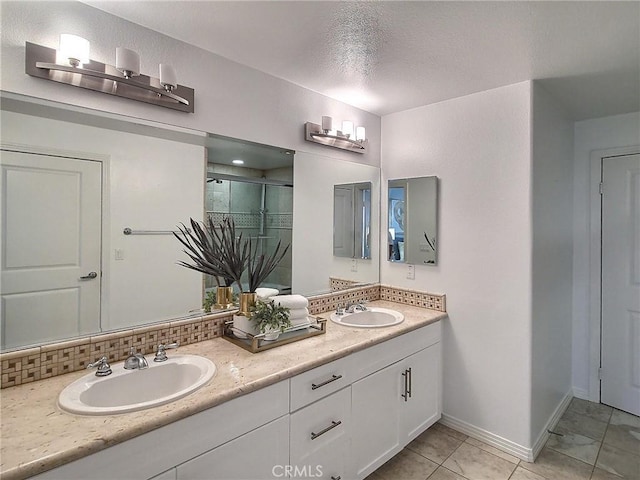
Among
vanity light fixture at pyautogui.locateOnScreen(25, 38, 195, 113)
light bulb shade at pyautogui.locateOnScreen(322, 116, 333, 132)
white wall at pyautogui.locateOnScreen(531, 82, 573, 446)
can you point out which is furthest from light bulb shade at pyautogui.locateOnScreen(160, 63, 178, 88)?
white wall at pyautogui.locateOnScreen(531, 82, 573, 446)

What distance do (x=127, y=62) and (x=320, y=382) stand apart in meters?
1.61

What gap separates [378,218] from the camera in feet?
9.43

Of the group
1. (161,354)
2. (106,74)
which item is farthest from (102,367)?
(106,74)

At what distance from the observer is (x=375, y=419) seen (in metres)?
1.87

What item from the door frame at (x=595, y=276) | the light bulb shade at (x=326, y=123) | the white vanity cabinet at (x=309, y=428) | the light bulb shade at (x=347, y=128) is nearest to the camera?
the white vanity cabinet at (x=309, y=428)

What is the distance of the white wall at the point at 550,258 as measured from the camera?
2.15 m

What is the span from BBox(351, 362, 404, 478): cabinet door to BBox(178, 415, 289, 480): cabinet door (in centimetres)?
47

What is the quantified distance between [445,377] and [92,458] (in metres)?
2.19

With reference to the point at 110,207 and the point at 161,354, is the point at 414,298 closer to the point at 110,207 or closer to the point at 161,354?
the point at 161,354

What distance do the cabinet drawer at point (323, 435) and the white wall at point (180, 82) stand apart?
4.80 ft

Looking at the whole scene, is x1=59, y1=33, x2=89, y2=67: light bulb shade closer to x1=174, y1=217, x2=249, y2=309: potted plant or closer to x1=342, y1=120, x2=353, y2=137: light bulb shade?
x1=174, y1=217, x2=249, y2=309: potted plant

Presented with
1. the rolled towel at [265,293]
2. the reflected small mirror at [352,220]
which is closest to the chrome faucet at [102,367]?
the rolled towel at [265,293]

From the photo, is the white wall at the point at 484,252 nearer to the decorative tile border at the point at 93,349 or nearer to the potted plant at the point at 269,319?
the potted plant at the point at 269,319

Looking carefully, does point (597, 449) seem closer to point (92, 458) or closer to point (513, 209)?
point (513, 209)
